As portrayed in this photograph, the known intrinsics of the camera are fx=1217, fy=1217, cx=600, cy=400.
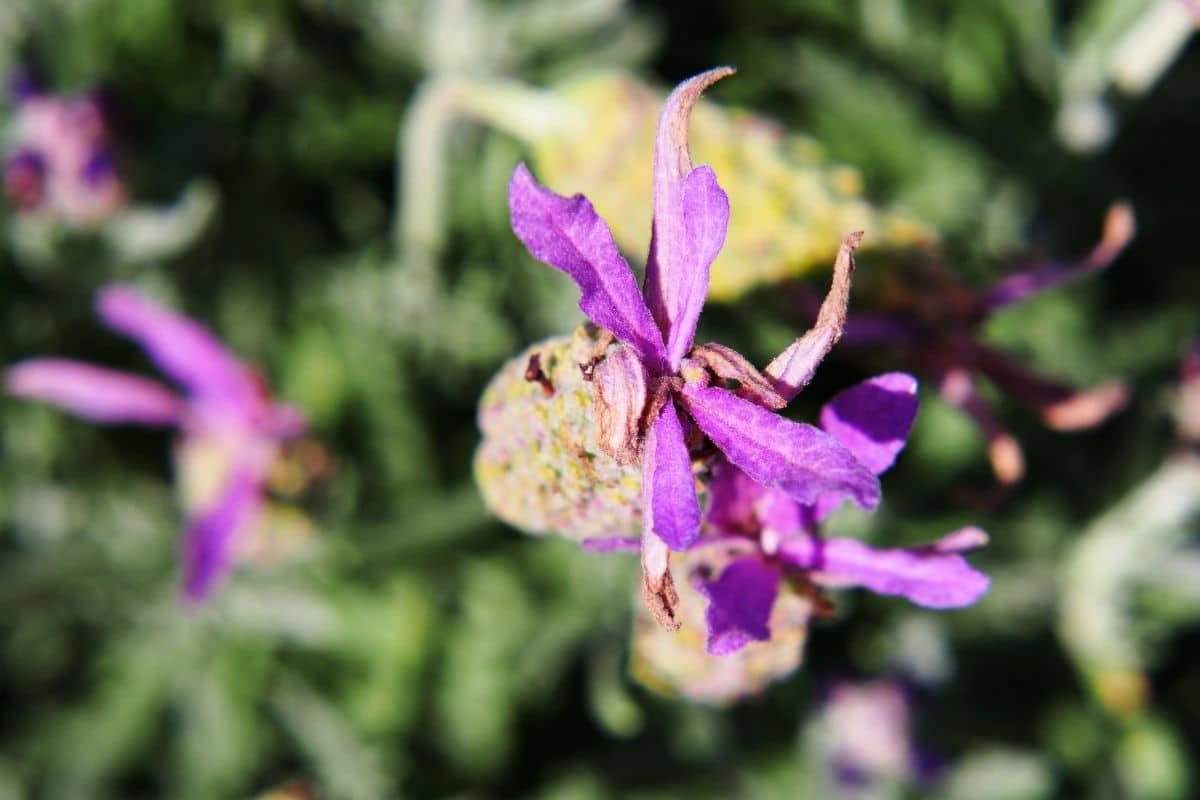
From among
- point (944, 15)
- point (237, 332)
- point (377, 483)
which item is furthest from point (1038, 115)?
point (237, 332)

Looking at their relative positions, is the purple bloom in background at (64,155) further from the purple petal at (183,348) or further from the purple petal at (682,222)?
the purple petal at (682,222)

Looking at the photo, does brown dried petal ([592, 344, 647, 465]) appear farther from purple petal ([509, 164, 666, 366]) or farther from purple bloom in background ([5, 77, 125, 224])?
purple bloom in background ([5, 77, 125, 224])

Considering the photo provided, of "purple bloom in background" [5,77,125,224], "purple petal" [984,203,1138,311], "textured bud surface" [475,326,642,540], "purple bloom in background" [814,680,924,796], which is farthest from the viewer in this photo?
"purple bloom in background" [814,680,924,796]

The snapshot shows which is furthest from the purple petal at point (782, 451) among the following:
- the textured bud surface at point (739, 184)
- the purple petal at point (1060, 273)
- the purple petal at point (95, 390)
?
the purple petal at point (95, 390)

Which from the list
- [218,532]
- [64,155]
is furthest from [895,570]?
[64,155]

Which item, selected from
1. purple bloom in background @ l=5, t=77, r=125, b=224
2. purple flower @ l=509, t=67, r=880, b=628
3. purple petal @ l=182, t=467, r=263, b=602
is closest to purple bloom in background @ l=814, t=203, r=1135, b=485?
purple flower @ l=509, t=67, r=880, b=628

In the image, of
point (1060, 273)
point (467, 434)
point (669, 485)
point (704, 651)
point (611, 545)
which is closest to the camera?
point (669, 485)

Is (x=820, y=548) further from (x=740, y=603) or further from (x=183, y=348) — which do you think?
(x=183, y=348)
